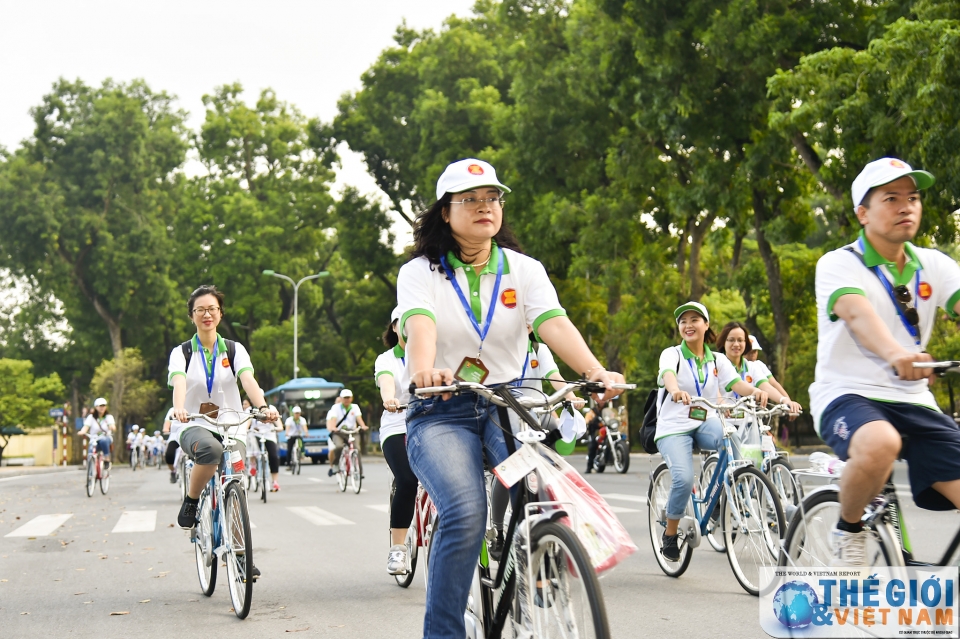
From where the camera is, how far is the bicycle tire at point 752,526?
7031 millimetres

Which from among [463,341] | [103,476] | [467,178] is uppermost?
[467,178]

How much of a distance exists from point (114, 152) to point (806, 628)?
58.1 meters

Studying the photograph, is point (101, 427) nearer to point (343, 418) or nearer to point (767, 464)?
point (343, 418)

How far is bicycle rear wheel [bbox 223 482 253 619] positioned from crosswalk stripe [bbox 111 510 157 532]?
6.79 metres

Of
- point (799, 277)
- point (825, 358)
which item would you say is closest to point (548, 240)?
point (799, 277)

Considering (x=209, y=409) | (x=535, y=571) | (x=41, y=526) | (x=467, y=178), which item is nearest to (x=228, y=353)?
(x=209, y=409)

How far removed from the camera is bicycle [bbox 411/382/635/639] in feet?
11.9

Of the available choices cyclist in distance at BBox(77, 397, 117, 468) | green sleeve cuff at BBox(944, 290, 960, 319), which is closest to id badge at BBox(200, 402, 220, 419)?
green sleeve cuff at BBox(944, 290, 960, 319)

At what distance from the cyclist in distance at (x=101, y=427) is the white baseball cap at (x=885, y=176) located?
771 inches

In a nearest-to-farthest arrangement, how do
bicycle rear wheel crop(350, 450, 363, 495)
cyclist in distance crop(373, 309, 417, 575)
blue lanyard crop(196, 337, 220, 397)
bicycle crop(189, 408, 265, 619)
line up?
bicycle crop(189, 408, 265, 619), cyclist in distance crop(373, 309, 417, 575), blue lanyard crop(196, 337, 220, 397), bicycle rear wheel crop(350, 450, 363, 495)

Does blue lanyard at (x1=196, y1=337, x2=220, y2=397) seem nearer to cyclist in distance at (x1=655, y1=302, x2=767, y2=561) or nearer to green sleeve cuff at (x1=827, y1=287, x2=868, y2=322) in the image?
cyclist in distance at (x1=655, y1=302, x2=767, y2=561)

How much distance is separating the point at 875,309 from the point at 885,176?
51cm

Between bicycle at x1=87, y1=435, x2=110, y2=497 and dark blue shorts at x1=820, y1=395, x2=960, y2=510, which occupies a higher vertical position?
dark blue shorts at x1=820, y1=395, x2=960, y2=510

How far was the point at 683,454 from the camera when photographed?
7.91m
